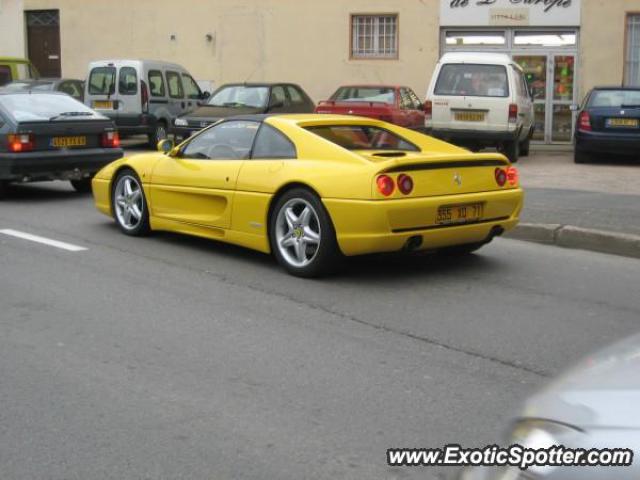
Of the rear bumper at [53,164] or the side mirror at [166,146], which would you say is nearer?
the side mirror at [166,146]

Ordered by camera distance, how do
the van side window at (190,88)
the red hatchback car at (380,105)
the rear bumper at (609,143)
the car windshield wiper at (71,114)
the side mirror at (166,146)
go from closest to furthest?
the side mirror at (166,146) < the car windshield wiper at (71,114) < the rear bumper at (609,143) < the red hatchback car at (380,105) < the van side window at (190,88)

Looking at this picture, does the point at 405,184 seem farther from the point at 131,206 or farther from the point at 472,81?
the point at 472,81

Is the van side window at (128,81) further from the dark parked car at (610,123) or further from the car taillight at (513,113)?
the dark parked car at (610,123)

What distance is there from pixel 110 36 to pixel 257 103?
34.4ft

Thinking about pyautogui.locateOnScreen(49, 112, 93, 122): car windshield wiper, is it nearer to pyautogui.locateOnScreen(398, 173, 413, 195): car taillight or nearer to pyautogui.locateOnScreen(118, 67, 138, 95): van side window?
pyautogui.locateOnScreen(398, 173, 413, 195): car taillight

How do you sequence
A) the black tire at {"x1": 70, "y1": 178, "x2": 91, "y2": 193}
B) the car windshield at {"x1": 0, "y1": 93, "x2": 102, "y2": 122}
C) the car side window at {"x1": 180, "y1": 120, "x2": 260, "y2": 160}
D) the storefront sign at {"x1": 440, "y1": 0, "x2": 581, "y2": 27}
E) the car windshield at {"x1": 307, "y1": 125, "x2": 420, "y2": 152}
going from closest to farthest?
the car windshield at {"x1": 307, "y1": 125, "x2": 420, "y2": 152} < the car side window at {"x1": 180, "y1": 120, "x2": 260, "y2": 160} < the car windshield at {"x1": 0, "y1": 93, "x2": 102, "y2": 122} < the black tire at {"x1": 70, "y1": 178, "x2": 91, "y2": 193} < the storefront sign at {"x1": 440, "y1": 0, "x2": 581, "y2": 27}

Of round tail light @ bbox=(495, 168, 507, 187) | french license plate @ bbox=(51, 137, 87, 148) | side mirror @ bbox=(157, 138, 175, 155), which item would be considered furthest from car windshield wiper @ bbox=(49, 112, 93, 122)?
round tail light @ bbox=(495, 168, 507, 187)

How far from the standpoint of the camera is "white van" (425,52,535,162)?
16516 mm

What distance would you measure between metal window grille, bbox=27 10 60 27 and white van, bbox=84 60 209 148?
29.0 feet

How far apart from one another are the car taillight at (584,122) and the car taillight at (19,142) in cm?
1023

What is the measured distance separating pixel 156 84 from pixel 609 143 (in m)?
9.59

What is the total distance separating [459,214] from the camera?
23.9ft

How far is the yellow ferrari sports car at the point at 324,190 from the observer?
695cm

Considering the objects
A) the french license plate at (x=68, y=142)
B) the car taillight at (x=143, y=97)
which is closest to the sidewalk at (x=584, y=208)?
the french license plate at (x=68, y=142)
